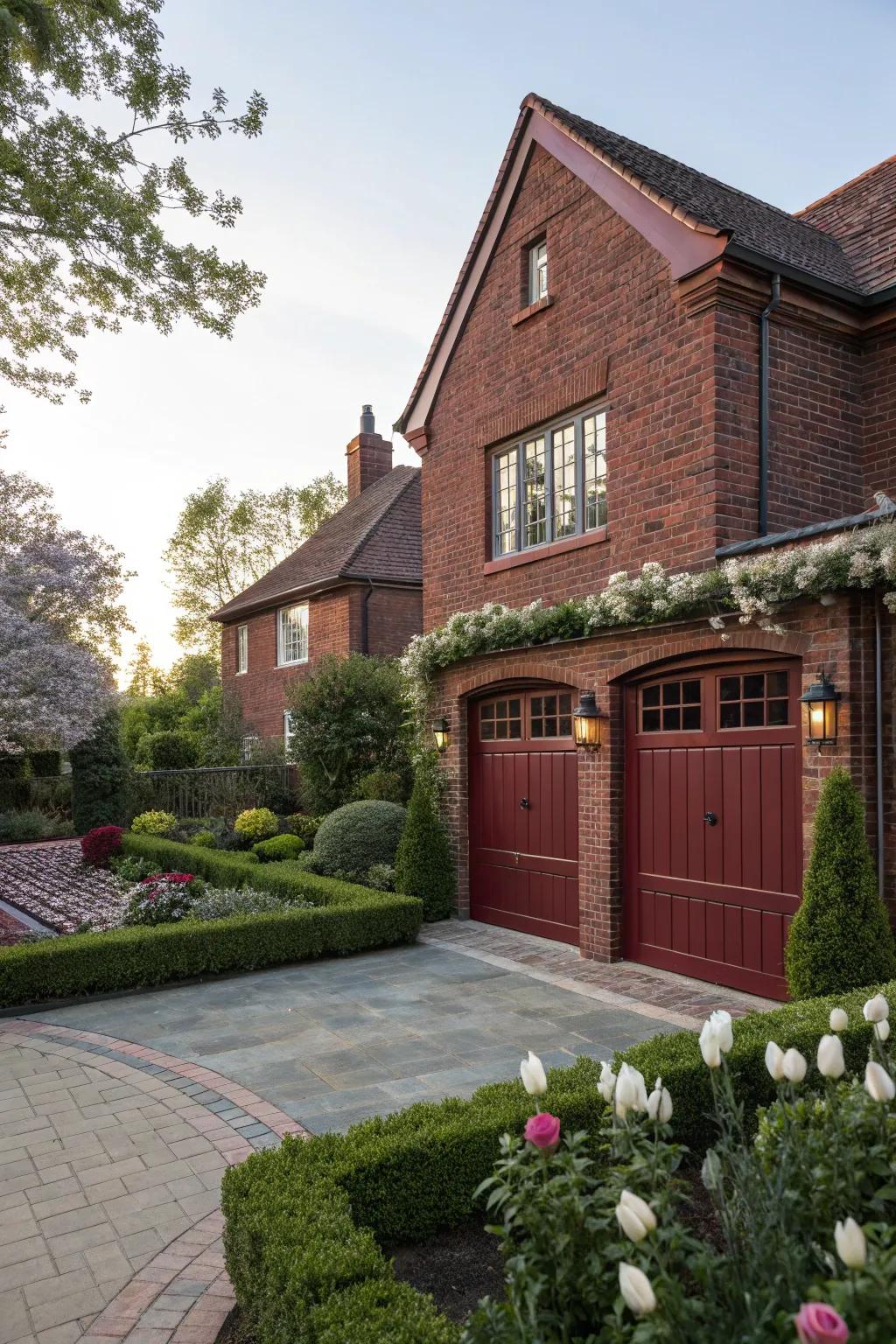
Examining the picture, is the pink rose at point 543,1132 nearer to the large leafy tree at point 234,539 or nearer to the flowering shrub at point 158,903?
the flowering shrub at point 158,903

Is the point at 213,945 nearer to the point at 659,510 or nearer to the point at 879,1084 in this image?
the point at 659,510

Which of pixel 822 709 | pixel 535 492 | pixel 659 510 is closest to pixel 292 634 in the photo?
pixel 535 492

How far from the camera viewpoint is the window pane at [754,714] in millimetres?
7629

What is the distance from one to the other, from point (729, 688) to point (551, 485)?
3.53m

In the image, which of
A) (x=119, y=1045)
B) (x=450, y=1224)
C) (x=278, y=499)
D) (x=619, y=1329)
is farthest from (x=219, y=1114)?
(x=278, y=499)

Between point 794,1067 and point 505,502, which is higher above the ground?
point 505,502

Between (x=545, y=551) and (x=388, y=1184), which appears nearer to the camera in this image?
(x=388, y=1184)

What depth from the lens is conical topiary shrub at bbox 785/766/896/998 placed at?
20.7 ft

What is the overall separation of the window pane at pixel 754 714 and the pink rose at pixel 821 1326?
655 centimetres

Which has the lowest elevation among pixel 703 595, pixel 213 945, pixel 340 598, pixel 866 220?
pixel 213 945

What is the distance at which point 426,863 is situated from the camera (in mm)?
11320

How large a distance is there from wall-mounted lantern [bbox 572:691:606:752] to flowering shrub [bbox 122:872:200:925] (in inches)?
189


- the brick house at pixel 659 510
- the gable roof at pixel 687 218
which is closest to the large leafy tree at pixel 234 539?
the gable roof at pixel 687 218

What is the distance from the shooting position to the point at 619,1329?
6.77 feet
